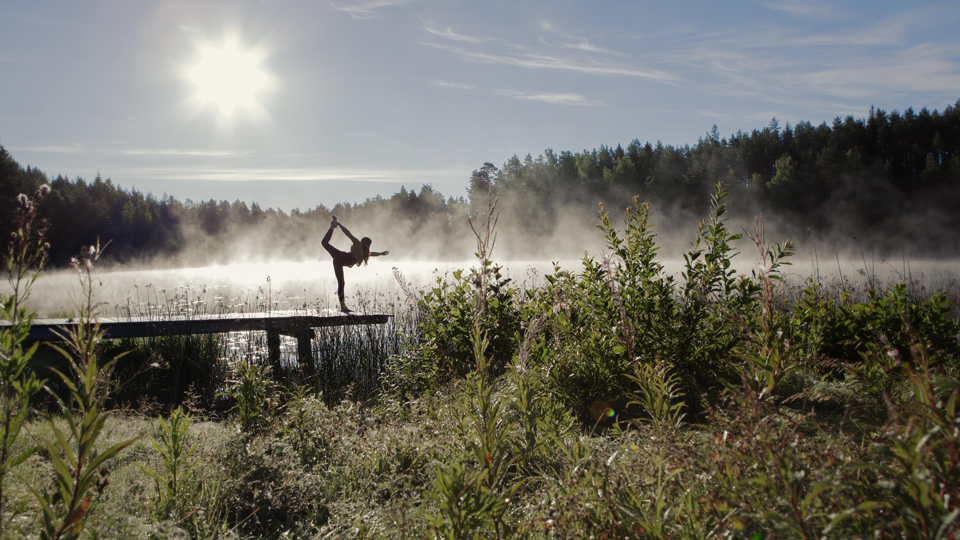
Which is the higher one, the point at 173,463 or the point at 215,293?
the point at 173,463

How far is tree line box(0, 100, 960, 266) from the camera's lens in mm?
47688

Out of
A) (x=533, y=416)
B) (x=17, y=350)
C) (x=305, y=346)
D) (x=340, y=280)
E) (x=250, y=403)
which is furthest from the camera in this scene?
(x=340, y=280)

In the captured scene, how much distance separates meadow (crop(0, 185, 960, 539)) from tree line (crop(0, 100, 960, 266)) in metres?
34.7

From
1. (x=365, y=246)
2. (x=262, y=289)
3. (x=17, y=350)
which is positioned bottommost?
(x=262, y=289)

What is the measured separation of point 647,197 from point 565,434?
57062 millimetres

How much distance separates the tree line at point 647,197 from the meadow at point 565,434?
3470 cm

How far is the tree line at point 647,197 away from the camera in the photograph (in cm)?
4769

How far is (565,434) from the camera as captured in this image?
3018mm

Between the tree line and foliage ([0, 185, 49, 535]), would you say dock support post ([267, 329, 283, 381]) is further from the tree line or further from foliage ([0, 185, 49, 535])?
the tree line

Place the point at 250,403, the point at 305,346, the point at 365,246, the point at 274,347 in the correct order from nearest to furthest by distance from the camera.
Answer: the point at 250,403, the point at 305,346, the point at 274,347, the point at 365,246

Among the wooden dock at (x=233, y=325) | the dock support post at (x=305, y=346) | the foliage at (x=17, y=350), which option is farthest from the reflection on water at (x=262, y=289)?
the dock support post at (x=305, y=346)

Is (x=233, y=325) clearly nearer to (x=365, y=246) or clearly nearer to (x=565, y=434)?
(x=365, y=246)

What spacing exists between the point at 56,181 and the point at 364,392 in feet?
215

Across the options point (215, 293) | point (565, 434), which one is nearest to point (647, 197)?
point (215, 293)
